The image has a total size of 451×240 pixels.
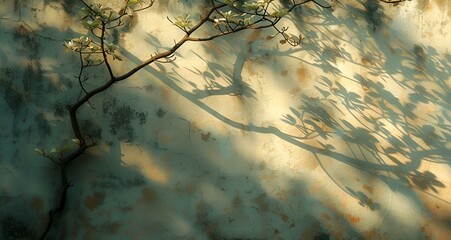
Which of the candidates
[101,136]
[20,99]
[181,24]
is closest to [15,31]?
[20,99]

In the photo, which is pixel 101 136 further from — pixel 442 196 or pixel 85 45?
pixel 442 196

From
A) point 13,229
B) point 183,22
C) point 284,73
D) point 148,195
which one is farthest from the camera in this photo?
point 284,73

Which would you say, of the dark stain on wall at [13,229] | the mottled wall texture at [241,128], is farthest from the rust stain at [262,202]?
the dark stain on wall at [13,229]

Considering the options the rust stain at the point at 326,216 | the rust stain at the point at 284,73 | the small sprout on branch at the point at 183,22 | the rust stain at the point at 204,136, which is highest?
the small sprout on branch at the point at 183,22

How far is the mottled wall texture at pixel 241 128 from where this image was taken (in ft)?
10.8

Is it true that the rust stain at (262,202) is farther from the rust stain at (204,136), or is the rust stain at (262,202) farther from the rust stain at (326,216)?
the rust stain at (204,136)

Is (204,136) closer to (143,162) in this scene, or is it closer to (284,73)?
(143,162)

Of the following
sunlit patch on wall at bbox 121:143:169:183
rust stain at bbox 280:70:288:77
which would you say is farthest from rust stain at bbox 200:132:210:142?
rust stain at bbox 280:70:288:77

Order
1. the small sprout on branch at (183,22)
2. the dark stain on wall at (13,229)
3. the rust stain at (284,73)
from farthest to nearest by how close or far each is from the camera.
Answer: the rust stain at (284,73) < the dark stain on wall at (13,229) < the small sprout on branch at (183,22)

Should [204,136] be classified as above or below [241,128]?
below

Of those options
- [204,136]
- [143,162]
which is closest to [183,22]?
[204,136]

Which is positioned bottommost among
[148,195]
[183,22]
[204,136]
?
[148,195]

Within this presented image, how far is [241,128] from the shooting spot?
11.2 ft

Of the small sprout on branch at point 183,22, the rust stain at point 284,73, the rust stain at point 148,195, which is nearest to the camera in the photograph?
the small sprout on branch at point 183,22
